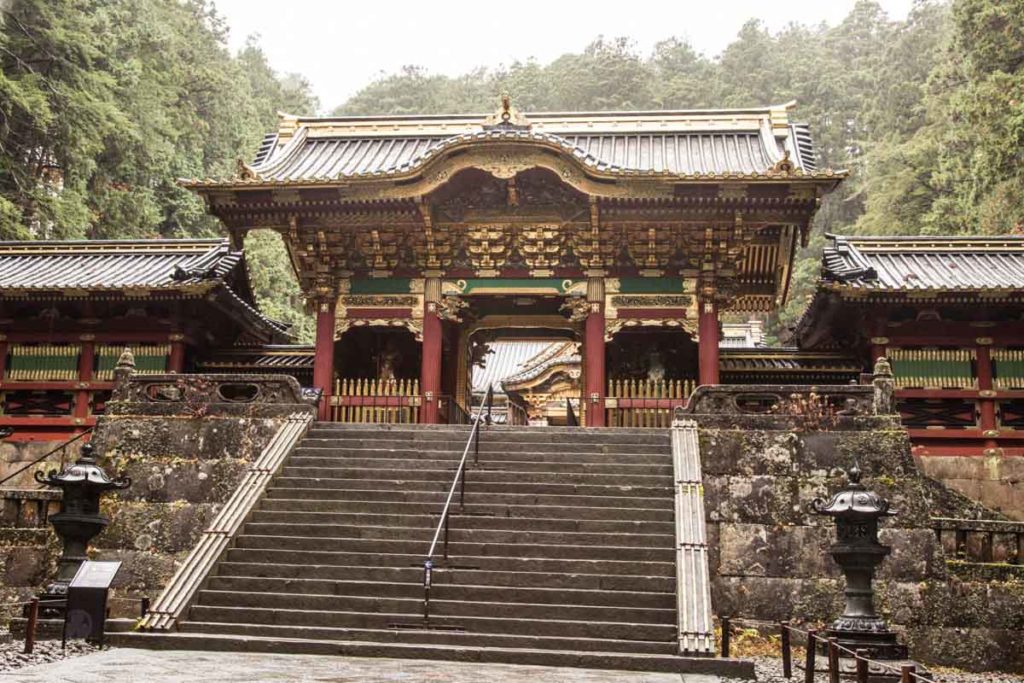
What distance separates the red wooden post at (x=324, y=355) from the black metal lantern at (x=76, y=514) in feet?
21.3

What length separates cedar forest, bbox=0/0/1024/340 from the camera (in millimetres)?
24781

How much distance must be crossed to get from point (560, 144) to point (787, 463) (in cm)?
682

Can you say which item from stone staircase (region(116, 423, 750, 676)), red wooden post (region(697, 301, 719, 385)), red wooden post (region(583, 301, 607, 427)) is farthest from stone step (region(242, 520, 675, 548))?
red wooden post (region(697, 301, 719, 385))

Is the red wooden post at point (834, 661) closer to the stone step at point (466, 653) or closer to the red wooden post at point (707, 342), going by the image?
the stone step at point (466, 653)

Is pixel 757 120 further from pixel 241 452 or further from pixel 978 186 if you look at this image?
pixel 241 452

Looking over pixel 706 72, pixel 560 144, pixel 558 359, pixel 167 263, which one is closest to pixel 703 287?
pixel 560 144

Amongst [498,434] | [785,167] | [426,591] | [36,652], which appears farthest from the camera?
[785,167]

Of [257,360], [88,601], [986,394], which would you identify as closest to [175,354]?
[257,360]

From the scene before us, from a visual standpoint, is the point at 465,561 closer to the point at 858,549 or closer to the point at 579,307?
the point at 858,549

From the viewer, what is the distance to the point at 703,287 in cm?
1738

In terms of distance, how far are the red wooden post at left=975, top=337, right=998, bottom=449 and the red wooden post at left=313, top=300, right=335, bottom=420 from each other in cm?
1163

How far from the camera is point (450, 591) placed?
1046 centimetres

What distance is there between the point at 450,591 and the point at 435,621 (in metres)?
0.52

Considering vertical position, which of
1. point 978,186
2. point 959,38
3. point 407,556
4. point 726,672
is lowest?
point 726,672
